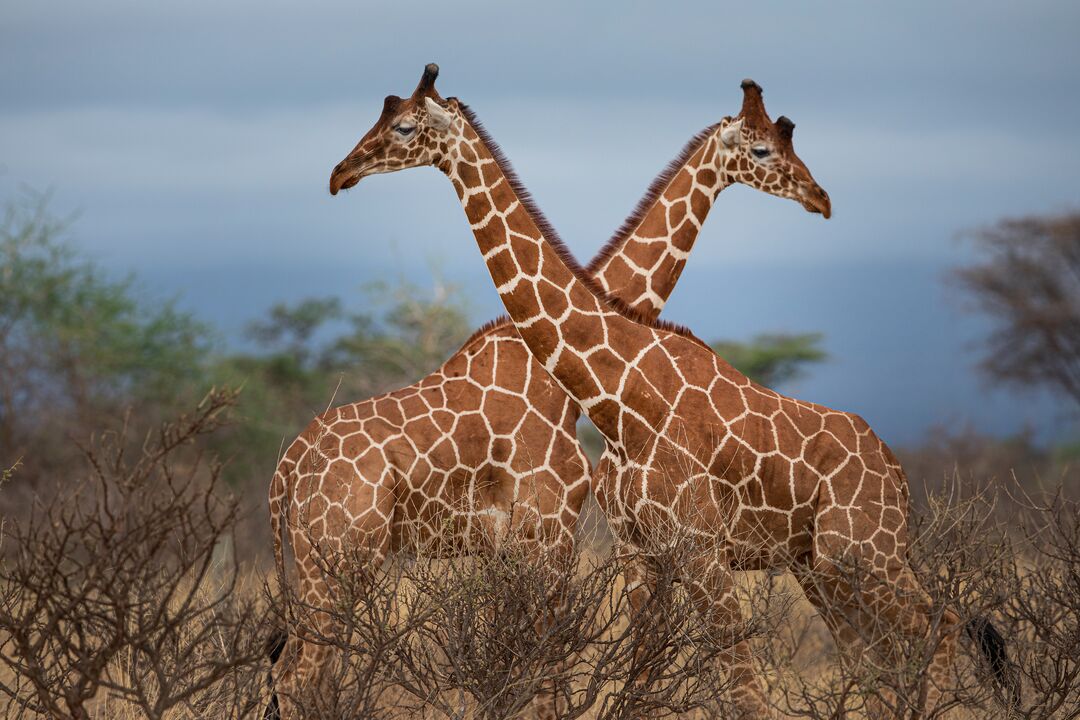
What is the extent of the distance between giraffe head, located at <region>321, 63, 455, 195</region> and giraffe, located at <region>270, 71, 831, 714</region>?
3.19 ft

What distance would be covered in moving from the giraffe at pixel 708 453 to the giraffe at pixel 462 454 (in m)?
0.27

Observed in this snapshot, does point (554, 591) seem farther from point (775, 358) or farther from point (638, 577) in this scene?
point (775, 358)

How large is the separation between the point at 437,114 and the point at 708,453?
210cm

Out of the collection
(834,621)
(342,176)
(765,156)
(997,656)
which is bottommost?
(997,656)

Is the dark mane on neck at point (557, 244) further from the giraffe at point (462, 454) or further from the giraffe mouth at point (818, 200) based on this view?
the giraffe mouth at point (818, 200)

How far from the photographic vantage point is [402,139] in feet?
21.1

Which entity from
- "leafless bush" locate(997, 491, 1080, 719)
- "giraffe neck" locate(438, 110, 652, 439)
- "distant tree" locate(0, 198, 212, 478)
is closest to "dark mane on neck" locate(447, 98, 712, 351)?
"giraffe neck" locate(438, 110, 652, 439)

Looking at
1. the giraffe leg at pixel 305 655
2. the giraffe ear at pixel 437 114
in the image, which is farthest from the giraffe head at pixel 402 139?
the giraffe leg at pixel 305 655

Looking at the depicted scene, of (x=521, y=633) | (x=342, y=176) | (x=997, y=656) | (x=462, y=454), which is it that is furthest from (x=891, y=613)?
(x=342, y=176)

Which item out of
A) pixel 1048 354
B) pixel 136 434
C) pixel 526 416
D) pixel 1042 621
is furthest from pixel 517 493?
pixel 1048 354

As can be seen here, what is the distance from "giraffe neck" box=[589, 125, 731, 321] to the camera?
6965 mm

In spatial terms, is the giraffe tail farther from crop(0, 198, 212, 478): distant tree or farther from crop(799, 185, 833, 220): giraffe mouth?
crop(0, 198, 212, 478): distant tree

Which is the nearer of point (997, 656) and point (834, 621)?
point (834, 621)

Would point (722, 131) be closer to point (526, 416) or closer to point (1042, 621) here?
point (526, 416)
